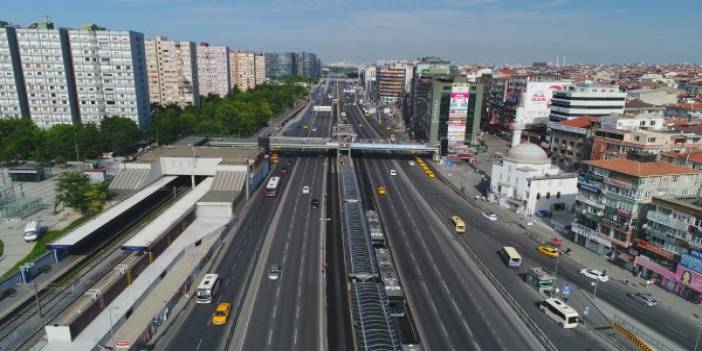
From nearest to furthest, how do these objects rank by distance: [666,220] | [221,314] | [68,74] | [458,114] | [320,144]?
[221,314] < [666,220] < [68,74] < [320,144] < [458,114]

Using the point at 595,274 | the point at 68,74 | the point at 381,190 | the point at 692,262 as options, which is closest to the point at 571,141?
the point at 381,190

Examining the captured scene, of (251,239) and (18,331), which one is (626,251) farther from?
(18,331)

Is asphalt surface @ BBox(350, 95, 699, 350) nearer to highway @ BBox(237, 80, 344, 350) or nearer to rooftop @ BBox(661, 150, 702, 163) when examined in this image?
highway @ BBox(237, 80, 344, 350)

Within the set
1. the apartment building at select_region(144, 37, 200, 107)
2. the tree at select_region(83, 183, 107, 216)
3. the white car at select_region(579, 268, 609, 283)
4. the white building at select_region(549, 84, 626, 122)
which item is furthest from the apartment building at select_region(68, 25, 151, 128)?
the white building at select_region(549, 84, 626, 122)

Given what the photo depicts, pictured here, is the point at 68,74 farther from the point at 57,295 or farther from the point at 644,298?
the point at 644,298

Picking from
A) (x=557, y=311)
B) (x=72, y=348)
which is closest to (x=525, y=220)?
(x=557, y=311)

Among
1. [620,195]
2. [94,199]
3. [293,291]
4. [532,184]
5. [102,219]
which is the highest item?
[620,195]

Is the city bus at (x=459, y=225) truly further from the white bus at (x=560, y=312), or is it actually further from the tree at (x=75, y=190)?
the tree at (x=75, y=190)

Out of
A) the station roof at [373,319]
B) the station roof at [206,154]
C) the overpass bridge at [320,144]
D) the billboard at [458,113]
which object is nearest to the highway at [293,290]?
the station roof at [373,319]
